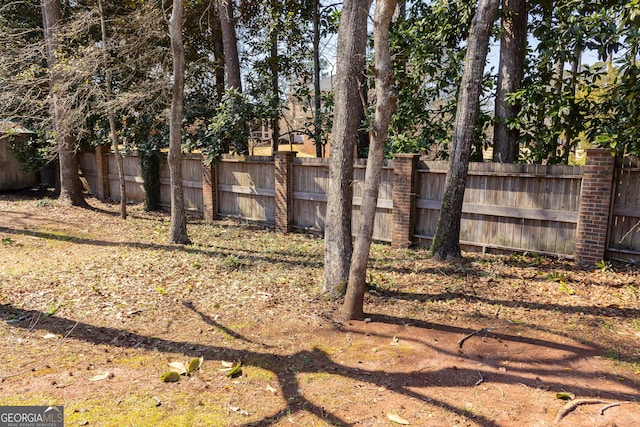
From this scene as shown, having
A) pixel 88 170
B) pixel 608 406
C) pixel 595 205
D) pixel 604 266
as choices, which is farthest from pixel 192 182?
pixel 608 406

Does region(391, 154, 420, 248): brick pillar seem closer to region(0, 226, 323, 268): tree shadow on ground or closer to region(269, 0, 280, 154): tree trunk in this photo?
region(0, 226, 323, 268): tree shadow on ground

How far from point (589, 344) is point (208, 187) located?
946 centimetres

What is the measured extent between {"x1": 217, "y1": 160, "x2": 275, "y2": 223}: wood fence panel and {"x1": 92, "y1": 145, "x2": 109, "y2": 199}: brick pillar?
5.40 metres

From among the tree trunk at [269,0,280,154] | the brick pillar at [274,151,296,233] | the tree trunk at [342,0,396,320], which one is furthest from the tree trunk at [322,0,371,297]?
the tree trunk at [269,0,280,154]

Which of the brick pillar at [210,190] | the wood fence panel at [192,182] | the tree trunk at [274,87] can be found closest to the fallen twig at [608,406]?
the brick pillar at [210,190]

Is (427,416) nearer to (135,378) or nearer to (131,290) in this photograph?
(135,378)

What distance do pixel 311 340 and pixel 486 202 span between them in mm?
4802

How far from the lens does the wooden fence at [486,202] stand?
711cm

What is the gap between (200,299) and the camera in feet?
20.6

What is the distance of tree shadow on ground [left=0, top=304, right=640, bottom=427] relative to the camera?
145 inches

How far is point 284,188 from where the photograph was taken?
10.5m

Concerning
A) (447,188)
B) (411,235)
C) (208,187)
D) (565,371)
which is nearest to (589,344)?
(565,371)

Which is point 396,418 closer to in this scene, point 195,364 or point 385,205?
point 195,364

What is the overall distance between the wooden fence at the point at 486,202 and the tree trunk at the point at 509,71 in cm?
132
